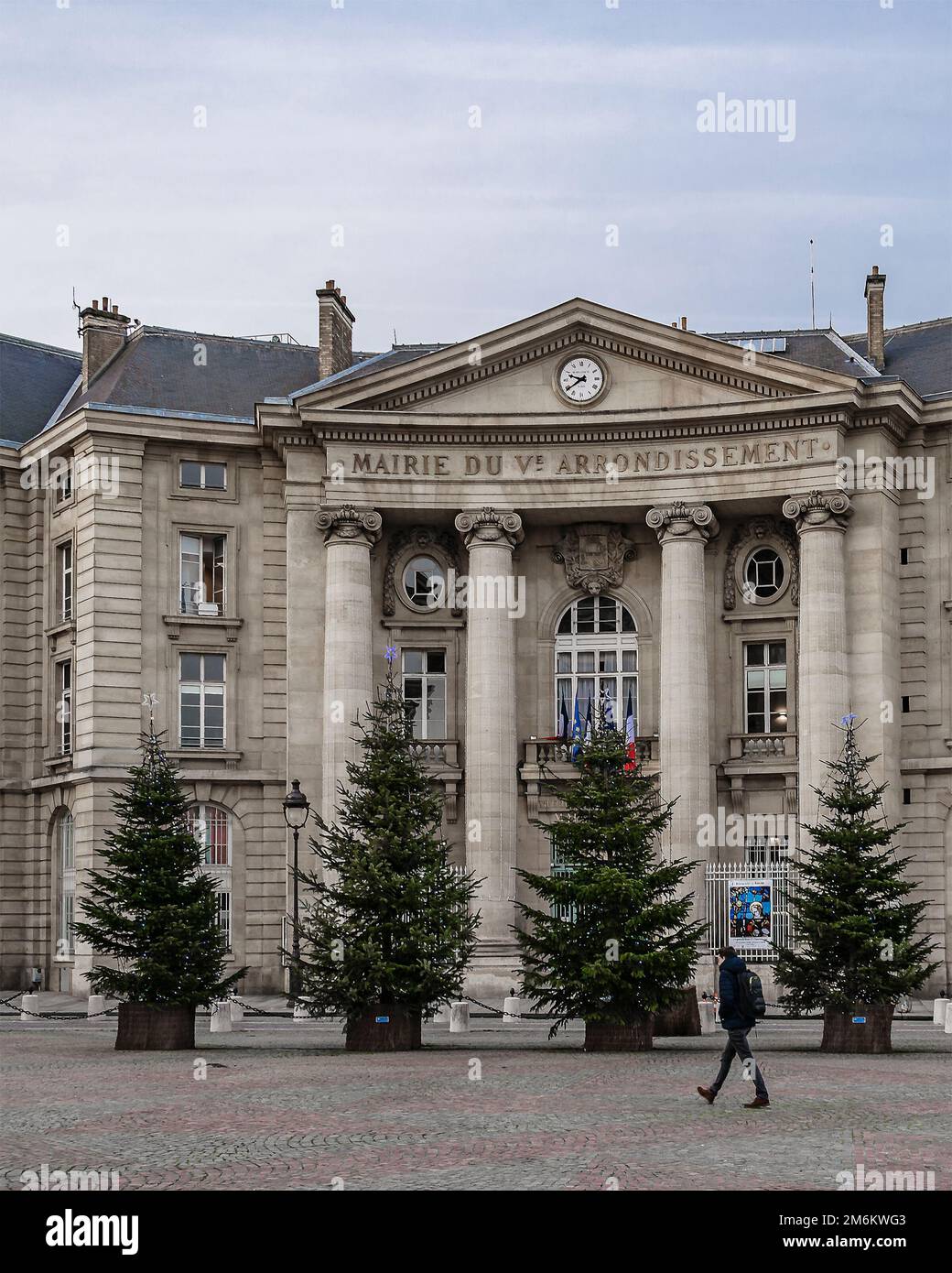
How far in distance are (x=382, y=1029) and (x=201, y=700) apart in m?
23.8

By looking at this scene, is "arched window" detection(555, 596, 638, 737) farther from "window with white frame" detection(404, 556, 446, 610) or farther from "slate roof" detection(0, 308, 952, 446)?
"slate roof" detection(0, 308, 952, 446)

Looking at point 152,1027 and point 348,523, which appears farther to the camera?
point 348,523

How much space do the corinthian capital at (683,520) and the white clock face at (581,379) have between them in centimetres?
386

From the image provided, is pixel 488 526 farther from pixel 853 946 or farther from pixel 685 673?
pixel 853 946

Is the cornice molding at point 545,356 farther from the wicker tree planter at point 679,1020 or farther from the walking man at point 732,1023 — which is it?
the walking man at point 732,1023

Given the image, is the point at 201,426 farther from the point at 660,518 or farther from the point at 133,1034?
the point at 133,1034

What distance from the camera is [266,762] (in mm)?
55094

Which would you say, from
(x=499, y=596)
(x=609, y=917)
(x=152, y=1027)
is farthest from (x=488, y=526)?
(x=152, y=1027)

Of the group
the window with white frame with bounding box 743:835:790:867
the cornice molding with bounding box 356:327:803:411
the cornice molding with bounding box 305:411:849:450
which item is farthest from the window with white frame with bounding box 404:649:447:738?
the window with white frame with bounding box 743:835:790:867

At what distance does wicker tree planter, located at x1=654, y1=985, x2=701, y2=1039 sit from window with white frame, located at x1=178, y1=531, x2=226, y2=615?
77.2 feet

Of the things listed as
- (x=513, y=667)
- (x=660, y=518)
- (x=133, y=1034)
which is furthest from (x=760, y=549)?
(x=133, y=1034)

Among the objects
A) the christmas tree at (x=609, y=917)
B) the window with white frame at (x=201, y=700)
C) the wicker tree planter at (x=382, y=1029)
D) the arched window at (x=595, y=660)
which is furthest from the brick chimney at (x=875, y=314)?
the wicker tree planter at (x=382, y=1029)

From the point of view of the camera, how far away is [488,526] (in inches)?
2132

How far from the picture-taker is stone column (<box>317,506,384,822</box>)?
173ft
